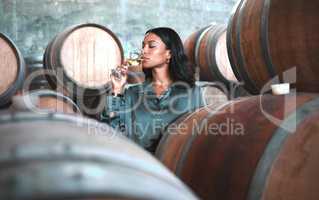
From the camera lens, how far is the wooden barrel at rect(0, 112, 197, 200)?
53 cm

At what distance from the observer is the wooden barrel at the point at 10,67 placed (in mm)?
4152

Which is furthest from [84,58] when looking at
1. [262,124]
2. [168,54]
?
[262,124]

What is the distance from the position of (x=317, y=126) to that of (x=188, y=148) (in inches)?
27.1

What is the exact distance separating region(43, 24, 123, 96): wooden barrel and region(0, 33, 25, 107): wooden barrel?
1.16 ft

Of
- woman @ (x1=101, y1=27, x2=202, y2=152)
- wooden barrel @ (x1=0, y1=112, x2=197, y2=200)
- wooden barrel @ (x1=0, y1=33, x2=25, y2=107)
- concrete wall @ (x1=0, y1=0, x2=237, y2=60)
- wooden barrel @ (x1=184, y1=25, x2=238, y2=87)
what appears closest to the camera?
wooden barrel @ (x1=0, y1=112, x2=197, y2=200)

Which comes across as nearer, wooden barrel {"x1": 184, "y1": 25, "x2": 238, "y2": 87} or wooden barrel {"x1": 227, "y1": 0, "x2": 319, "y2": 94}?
wooden barrel {"x1": 227, "y1": 0, "x2": 319, "y2": 94}

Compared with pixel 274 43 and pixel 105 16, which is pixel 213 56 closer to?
pixel 274 43

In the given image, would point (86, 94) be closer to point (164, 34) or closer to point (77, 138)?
point (164, 34)

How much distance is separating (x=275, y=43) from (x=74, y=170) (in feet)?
5.77

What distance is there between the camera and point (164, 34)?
122 inches

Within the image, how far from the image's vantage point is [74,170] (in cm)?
55

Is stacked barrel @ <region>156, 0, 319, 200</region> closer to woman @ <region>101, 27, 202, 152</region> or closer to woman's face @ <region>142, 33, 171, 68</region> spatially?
woman @ <region>101, 27, 202, 152</region>

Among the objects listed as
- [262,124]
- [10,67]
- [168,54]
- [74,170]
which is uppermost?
[74,170]

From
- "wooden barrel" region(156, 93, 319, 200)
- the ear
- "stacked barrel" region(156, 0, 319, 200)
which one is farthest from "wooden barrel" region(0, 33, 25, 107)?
"wooden barrel" region(156, 93, 319, 200)
